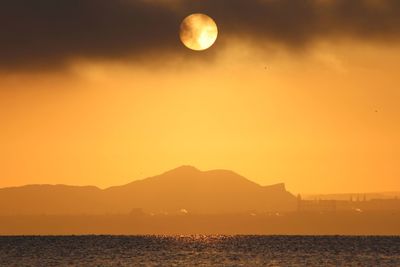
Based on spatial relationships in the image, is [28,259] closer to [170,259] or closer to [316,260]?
[170,259]

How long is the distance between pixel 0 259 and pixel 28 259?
5848 mm

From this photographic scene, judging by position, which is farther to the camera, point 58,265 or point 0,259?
point 0,259

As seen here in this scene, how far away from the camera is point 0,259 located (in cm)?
17625

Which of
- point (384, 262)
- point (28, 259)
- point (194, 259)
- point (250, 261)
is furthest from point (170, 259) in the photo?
point (384, 262)

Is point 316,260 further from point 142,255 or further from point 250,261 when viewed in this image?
point 142,255

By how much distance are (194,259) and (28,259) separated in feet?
108

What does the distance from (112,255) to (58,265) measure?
29019mm

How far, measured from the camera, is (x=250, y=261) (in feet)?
543

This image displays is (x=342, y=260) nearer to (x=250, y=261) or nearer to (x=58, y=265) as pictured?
(x=250, y=261)

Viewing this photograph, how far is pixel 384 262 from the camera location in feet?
568

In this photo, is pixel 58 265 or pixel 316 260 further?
pixel 316 260

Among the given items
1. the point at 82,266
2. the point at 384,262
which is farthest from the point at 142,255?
the point at 384,262

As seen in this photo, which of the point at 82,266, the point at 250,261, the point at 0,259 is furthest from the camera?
the point at 0,259

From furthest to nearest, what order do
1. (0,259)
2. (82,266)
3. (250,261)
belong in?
(0,259) → (250,261) → (82,266)
